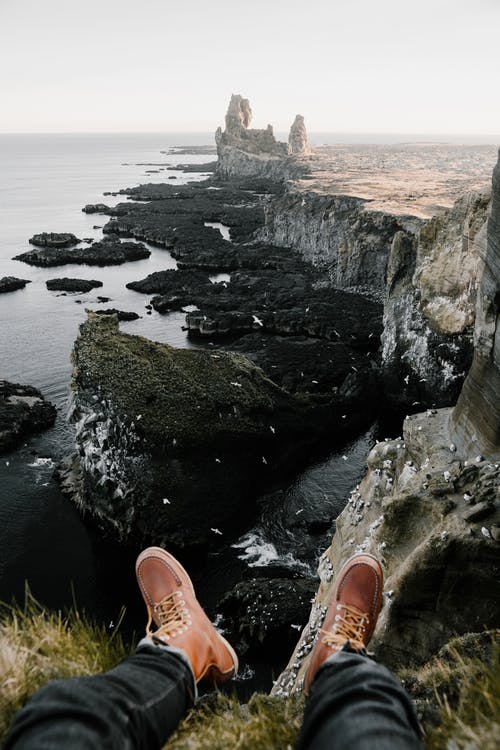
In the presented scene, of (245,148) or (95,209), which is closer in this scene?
(95,209)

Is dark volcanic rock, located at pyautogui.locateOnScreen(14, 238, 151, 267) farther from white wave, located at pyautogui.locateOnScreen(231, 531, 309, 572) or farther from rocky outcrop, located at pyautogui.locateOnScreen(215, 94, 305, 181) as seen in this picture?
rocky outcrop, located at pyautogui.locateOnScreen(215, 94, 305, 181)

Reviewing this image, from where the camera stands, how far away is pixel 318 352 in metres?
38.9

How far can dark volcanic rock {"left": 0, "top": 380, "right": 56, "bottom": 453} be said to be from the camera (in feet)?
91.2

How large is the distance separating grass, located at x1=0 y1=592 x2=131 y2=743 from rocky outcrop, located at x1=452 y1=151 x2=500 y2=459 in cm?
974

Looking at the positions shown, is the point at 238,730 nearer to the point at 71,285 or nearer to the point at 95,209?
the point at 71,285

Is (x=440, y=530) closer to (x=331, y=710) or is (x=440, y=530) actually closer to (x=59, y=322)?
(x=331, y=710)

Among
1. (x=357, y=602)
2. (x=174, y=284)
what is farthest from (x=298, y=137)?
(x=357, y=602)

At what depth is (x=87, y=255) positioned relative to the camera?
73.6 metres

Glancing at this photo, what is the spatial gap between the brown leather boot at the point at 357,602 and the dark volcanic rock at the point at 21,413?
2614 centimetres

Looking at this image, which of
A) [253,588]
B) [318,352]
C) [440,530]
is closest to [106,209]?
[318,352]

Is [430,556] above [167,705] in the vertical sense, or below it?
below

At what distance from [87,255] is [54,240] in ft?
36.1

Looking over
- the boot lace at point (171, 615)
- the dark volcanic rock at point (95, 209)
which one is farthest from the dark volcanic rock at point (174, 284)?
the dark volcanic rock at point (95, 209)

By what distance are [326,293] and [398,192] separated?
26.6 metres
